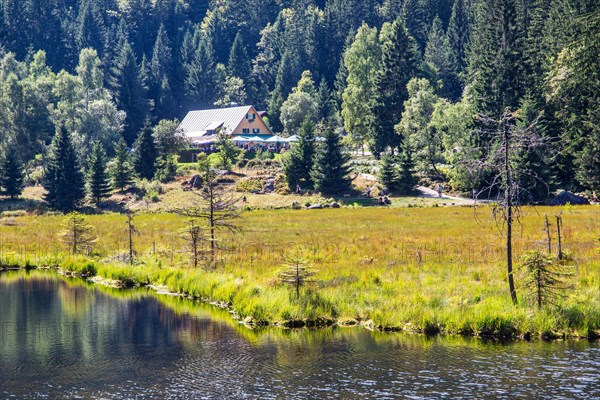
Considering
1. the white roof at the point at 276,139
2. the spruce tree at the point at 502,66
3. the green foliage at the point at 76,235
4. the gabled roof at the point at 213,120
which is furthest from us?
the gabled roof at the point at 213,120

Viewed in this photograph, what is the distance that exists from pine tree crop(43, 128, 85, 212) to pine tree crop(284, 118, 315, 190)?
25.7m

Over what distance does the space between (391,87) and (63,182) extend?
4707cm

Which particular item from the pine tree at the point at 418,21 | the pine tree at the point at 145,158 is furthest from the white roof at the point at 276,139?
the pine tree at the point at 418,21

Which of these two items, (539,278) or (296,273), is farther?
(296,273)

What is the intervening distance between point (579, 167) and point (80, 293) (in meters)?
59.9

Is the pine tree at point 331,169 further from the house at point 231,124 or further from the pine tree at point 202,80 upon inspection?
the pine tree at point 202,80

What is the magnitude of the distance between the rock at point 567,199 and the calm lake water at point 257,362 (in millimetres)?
54089

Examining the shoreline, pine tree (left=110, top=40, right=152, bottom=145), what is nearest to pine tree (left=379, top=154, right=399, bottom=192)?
the shoreline

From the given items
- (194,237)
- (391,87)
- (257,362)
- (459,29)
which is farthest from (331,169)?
(459,29)

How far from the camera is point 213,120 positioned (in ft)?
486

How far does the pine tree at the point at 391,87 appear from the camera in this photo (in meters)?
109

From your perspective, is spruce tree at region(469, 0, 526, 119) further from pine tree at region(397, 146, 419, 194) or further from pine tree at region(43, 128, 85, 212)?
pine tree at region(43, 128, 85, 212)

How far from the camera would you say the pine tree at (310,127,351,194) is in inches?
3676

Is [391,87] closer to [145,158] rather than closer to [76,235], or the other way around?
[145,158]
